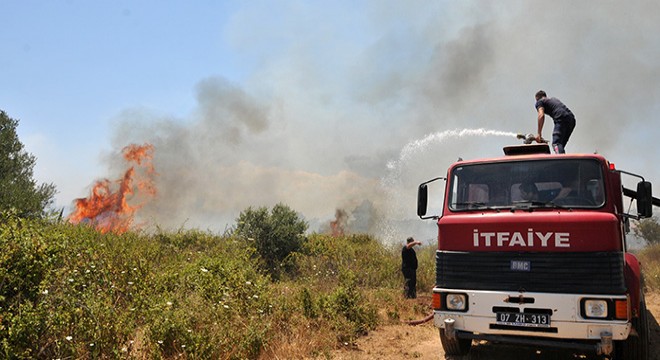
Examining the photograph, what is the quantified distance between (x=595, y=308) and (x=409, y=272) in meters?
6.82

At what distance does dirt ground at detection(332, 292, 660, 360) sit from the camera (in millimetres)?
6023

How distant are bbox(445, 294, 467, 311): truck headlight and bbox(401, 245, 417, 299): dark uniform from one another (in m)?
5.98

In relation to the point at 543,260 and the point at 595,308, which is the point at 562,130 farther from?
the point at 595,308

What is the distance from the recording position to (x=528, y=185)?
5414 mm

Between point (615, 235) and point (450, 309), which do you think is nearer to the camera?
point (615, 235)

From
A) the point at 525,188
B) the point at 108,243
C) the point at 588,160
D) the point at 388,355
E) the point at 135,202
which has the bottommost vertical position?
the point at 388,355

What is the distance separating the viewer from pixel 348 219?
3603cm

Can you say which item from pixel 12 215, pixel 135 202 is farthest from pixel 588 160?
pixel 135 202

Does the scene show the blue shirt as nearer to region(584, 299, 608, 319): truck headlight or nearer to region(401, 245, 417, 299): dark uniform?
region(584, 299, 608, 319): truck headlight

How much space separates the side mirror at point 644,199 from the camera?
16.8 feet

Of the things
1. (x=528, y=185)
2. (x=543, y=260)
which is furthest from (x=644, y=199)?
(x=543, y=260)

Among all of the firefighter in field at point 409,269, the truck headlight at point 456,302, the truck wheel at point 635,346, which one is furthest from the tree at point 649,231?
the truck headlight at point 456,302

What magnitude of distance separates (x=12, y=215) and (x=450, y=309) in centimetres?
538

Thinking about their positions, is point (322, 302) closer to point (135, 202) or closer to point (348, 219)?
point (135, 202)
